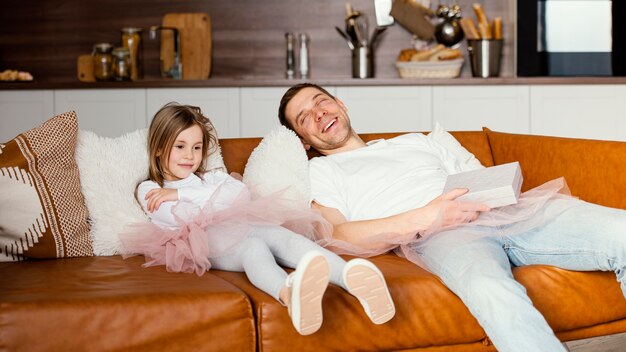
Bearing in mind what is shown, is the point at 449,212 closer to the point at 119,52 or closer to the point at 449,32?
the point at 449,32

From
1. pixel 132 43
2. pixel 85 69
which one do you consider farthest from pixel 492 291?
pixel 85 69

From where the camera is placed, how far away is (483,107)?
379 centimetres

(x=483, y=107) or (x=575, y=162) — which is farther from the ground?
(x=483, y=107)

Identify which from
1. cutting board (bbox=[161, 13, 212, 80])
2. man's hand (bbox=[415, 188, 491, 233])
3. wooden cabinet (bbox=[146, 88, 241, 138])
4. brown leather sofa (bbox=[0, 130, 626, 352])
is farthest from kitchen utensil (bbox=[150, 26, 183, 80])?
man's hand (bbox=[415, 188, 491, 233])

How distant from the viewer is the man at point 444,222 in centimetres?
159

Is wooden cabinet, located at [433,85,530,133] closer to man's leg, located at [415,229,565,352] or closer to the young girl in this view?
the young girl

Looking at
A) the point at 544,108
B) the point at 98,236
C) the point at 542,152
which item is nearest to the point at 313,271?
the point at 98,236

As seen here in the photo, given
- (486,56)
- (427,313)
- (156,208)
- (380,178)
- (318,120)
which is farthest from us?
(486,56)

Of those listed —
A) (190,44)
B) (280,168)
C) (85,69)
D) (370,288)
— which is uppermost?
(190,44)

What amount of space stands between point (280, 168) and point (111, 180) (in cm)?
48

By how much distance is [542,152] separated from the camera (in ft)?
7.96

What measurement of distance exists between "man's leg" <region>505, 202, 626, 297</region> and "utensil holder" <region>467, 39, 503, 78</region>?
2.12m

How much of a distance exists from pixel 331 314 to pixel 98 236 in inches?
30.8

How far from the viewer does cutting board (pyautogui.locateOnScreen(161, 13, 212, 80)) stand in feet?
13.5
